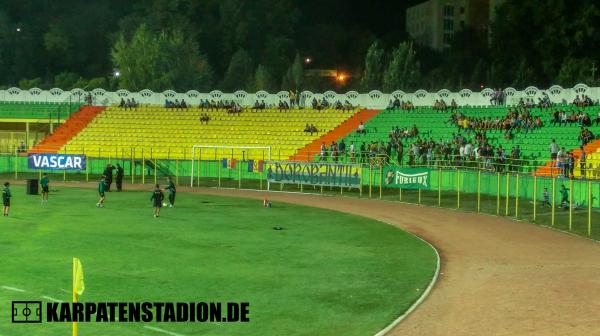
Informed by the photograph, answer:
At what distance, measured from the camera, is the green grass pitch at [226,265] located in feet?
56.7

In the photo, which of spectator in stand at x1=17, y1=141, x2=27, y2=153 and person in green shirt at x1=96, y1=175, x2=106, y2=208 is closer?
person in green shirt at x1=96, y1=175, x2=106, y2=208

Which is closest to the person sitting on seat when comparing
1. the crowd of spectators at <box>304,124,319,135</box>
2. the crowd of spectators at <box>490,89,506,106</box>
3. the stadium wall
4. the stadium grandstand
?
the stadium grandstand

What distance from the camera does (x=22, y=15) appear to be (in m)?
126

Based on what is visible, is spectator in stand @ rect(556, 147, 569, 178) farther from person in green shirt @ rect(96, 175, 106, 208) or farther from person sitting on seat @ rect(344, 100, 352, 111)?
person sitting on seat @ rect(344, 100, 352, 111)

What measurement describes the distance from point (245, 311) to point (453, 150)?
3713 cm

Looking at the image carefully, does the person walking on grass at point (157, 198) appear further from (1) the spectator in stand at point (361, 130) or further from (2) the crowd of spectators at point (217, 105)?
(2) the crowd of spectators at point (217, 105)

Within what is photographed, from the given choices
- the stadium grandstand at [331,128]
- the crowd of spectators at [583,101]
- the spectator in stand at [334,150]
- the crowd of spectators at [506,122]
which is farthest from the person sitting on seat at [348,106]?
the crowd of spectators at [583,101]

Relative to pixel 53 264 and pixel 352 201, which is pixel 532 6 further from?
pixel 53 264

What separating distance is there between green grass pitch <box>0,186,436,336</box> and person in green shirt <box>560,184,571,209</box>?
8736 millimetres

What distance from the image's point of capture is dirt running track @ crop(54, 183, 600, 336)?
17109 millimetres

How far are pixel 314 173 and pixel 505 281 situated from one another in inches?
1227

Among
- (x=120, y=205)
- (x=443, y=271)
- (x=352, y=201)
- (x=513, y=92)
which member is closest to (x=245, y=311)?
(x=443, y=271)

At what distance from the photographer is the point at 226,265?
78.0 feet

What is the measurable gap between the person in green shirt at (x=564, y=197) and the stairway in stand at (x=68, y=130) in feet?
147
